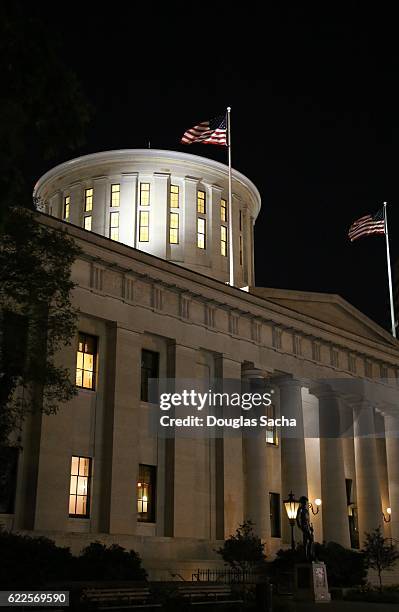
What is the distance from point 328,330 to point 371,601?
15610 millimetres

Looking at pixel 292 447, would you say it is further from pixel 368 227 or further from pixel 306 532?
pixel 368 227

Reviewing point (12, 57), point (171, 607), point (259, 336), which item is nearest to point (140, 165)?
point (259, 336)

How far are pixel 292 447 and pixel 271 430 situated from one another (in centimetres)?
151

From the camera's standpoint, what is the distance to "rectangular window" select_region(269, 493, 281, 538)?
37.7m

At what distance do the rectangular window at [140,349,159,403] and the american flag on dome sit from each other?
13.6 m

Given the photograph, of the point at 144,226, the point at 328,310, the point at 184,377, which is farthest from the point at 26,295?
the point at 328,310

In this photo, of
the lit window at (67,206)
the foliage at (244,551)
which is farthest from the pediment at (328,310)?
the lit window at (67,206)

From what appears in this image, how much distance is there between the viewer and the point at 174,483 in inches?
1240

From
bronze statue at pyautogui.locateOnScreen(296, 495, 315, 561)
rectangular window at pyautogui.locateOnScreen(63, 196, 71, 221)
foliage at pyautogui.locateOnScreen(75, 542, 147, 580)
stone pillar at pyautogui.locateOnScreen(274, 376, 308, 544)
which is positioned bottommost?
foliage at pyautogui.locateOnScreen(75, 542, 147, 580)

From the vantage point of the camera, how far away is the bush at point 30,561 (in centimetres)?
2169

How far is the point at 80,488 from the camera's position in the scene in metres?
29.0

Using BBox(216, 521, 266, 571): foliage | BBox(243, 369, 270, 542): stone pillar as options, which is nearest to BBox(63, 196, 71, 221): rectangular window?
BBox(243, 369, 270, 542): stone pillar

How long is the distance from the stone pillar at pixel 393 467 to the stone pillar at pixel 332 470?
18.4 ft

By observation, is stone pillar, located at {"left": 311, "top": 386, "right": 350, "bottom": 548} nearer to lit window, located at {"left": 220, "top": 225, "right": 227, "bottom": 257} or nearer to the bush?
lit window, located at {"left": 220, "top": 225, "right": 227, "bottom": 257}
